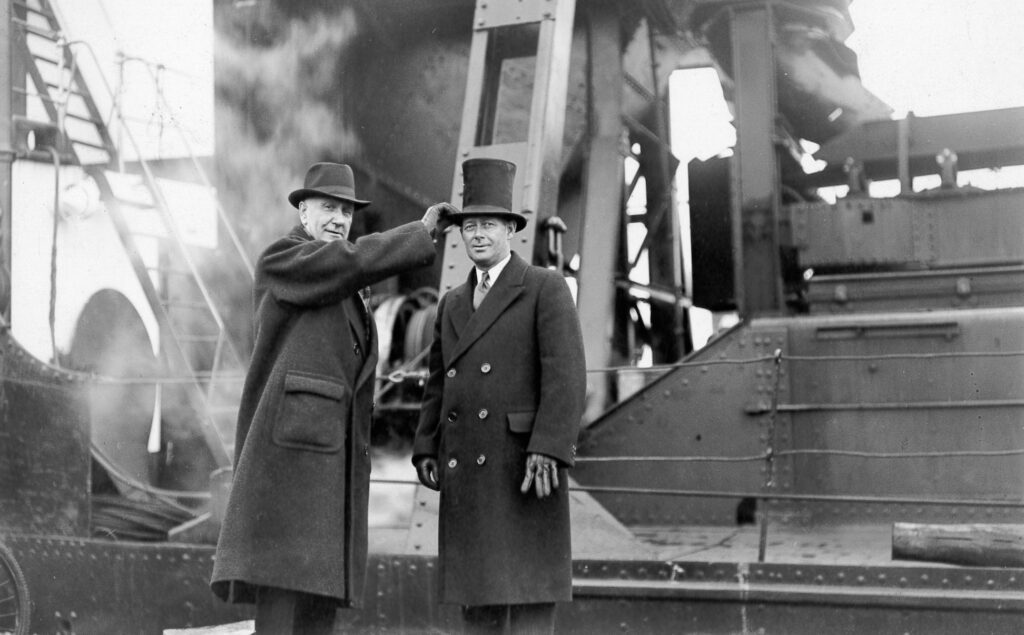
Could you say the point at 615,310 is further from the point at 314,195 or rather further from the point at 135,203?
the point at 314,195

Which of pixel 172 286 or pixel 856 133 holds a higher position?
pixel 856 133

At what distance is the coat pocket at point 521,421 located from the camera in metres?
4.01

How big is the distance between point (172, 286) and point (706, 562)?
5937 mm

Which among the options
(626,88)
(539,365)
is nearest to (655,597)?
(539,365)

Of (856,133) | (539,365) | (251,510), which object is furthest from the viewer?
(856,133)

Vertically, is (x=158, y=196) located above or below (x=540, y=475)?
above

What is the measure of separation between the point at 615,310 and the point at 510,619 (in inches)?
225

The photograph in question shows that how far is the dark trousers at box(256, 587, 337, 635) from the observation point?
387 cm

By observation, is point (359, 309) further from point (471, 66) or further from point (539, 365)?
point (471, 66)

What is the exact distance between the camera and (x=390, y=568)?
5902 mm

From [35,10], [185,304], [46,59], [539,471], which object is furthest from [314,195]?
[185,304]

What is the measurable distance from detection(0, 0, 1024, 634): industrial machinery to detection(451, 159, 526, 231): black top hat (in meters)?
1.88

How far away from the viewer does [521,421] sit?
13.2 feet

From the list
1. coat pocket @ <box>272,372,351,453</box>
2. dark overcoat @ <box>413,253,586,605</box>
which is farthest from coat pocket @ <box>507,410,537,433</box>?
coat pocket @ <box>272,372,351,453</box>
